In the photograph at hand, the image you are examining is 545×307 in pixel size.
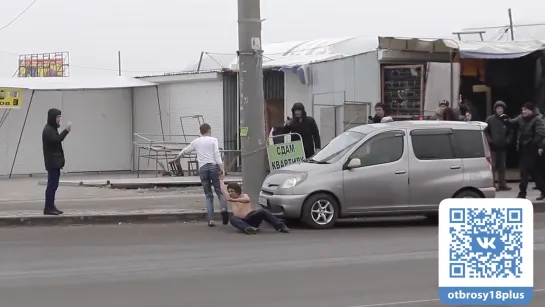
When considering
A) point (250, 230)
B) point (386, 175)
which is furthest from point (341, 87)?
point (250, 230)

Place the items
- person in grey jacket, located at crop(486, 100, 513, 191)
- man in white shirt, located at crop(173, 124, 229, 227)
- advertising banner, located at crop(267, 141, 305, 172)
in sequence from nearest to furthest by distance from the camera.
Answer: man in white shirt, located at crop(173, 124, 229, 227)
advertising banner, located at crop(267, 141, 305, 172)
person in grey jacket, located at crop(486, 100, 513, 191)

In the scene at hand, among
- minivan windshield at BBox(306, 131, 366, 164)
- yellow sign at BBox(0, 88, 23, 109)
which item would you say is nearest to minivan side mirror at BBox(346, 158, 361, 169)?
minivan windshield at BBox(306, 131, 366, 164)

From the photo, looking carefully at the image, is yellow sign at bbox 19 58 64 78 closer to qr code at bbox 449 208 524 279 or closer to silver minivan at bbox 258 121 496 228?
silver minivan at bbox 258 121 496 228

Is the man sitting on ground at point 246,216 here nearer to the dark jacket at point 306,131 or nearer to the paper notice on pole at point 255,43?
the paper notice on pole at point 255,43

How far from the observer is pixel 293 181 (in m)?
14.0

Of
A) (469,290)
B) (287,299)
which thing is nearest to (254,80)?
(287,299)

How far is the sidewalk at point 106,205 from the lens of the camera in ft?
49.0

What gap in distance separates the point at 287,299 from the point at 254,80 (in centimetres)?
807

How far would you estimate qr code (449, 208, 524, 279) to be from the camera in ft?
14.0

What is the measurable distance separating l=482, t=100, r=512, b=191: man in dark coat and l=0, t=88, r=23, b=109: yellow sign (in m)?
13.6

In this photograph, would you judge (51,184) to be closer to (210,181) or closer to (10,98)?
(210,181)

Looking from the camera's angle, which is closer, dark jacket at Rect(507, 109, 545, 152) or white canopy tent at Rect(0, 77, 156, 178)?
dark jacket at Rect(507, 109, 545, 152)

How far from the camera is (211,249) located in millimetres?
11805

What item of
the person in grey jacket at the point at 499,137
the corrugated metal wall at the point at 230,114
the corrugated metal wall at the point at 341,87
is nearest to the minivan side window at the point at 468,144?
the person in grey jacket at the point at 499,137
